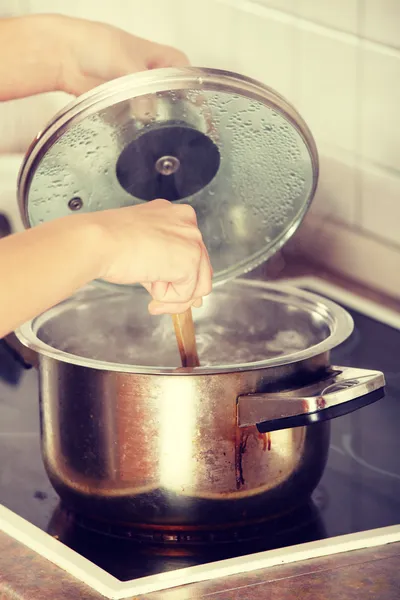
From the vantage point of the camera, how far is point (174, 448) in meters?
0.90

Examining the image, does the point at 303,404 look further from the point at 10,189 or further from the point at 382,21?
the point at 10,189

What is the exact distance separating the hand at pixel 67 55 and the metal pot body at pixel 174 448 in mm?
390

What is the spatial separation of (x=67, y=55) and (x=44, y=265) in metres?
0.51

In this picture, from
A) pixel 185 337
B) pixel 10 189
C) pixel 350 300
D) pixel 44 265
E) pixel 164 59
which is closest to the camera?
pixel 44 265

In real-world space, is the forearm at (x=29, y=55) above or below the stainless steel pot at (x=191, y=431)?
above

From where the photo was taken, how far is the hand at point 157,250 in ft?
2.67

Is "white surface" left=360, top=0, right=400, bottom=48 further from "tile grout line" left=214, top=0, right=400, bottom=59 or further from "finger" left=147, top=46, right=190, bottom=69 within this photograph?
"finger" left=147, top=46, right=190, bottom=69

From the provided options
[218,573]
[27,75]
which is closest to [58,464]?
[218,573]

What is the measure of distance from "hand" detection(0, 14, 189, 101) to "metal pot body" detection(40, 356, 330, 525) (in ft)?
1.28

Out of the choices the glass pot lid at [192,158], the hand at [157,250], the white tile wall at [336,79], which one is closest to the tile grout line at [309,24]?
the white tile wall at [336,79]

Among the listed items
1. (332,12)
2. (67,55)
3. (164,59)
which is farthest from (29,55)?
(332,12)

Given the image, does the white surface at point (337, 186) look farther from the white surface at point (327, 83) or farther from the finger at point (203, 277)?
the finger at point (203, 277)

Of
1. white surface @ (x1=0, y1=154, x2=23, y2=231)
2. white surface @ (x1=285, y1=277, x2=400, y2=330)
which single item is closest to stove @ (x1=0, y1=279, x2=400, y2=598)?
white surface @ (x1=285, y1=277, x2=400, y2=330)

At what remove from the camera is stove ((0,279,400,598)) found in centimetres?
88
